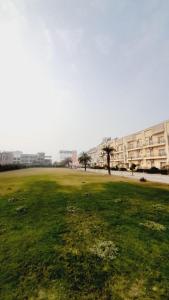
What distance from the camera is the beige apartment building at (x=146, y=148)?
60.9 m

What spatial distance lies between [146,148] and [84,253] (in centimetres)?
6550

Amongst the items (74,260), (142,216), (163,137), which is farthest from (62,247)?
(163,137)

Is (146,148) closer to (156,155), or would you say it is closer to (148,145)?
(148,145)

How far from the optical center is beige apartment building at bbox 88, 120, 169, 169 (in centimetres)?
6093

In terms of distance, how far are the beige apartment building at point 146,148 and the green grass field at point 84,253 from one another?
1959 inches

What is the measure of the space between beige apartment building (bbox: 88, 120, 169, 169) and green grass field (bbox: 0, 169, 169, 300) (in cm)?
4976

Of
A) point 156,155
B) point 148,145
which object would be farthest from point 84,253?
point 148,145

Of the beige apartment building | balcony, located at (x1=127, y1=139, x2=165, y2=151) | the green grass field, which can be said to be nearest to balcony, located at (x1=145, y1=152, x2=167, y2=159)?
the beige apartment building

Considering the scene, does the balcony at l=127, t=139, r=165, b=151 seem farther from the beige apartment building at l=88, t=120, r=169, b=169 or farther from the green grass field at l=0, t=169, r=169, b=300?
the green grass field at l=0, t=169, r=169, b=300

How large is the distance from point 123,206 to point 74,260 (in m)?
8.01

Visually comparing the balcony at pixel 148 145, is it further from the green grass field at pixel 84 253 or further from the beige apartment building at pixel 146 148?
the green grass field at pixel 84 253

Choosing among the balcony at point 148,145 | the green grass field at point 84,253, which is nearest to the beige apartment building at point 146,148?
the balcony at point 148,145

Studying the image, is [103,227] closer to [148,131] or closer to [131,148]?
[148,131]

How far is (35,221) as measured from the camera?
12.1 metres
